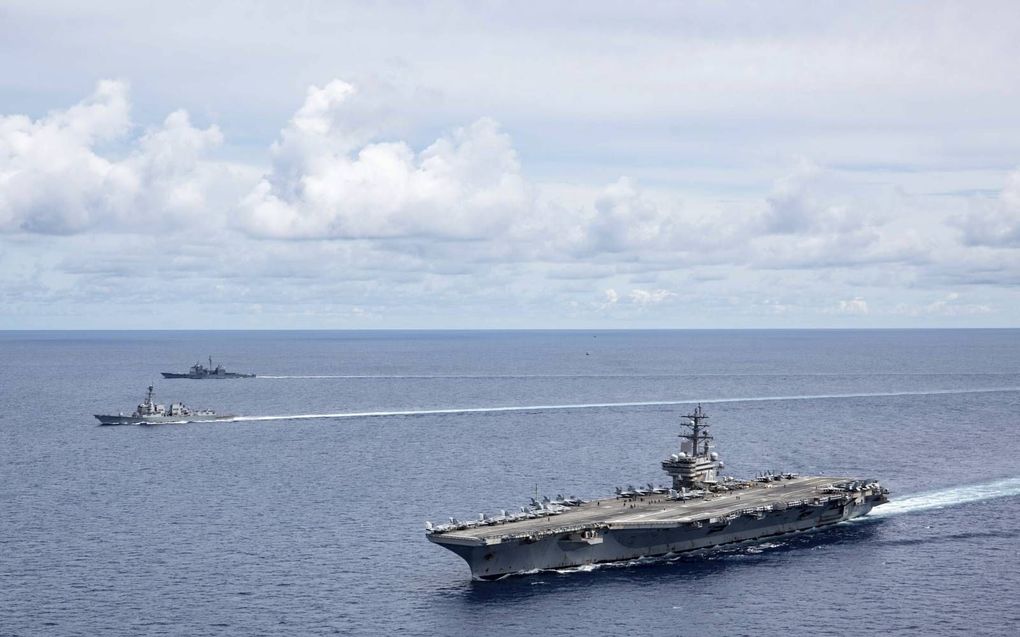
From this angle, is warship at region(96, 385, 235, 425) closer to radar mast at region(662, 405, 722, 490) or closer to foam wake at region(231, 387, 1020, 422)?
foam wake at region(231, 387, 1020, 422)

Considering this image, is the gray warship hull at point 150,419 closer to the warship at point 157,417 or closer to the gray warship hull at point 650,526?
the warship at point 157,417

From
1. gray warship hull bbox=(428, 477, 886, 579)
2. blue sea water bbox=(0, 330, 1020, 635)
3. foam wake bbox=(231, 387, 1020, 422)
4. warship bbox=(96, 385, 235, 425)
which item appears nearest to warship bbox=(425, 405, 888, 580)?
gray warship hull bbox=(428, 477, 886, 579)

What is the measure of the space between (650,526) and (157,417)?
87.9 meters

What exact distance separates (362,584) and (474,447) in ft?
175

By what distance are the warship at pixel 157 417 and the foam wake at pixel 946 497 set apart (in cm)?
8280

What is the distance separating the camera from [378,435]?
122938 millimetres

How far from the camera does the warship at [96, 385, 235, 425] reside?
13675 centimetres

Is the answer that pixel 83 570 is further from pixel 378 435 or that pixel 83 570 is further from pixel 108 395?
pixel 108 395

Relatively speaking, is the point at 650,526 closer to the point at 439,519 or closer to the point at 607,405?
the point at 439,519

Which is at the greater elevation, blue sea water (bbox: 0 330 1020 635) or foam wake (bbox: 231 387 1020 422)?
foam wake (bbox: 231 387 1020 422)

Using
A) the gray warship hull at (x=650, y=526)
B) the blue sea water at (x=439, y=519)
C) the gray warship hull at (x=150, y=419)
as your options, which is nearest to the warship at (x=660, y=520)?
the gray warship hull at (x=650, y=526)

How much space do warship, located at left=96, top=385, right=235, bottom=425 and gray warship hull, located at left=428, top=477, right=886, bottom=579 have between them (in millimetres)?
76103

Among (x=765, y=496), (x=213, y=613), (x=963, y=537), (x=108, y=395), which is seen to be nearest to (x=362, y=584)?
(x=213, y=613)

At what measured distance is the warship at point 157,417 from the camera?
136750mm
